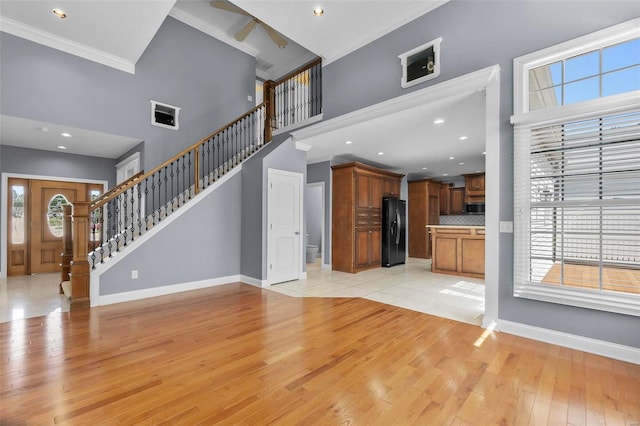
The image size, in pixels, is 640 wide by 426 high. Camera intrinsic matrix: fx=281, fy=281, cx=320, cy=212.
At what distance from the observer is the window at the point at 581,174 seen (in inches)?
94.3

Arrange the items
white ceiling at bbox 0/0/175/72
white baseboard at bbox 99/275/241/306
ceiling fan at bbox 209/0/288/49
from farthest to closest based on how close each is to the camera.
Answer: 1. ceiling fan at bbox 209/0/288/49
2. white baseboard at bbox 99/275/241/306
3. white ceiling at bbox 0/0/175/72

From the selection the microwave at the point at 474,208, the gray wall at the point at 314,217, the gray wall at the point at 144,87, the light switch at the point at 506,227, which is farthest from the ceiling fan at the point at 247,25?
the microwave at the point at 474,208

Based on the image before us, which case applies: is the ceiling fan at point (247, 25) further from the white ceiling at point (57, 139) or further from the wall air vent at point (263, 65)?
the white ceiling at point (57, 139)

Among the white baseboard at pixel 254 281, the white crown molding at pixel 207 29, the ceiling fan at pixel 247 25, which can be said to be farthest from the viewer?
the white crown molding at pixel 207 29

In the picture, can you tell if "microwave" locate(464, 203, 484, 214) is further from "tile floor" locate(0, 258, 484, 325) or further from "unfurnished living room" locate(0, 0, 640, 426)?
"tile floor" locate(0, 258, 484, 325)

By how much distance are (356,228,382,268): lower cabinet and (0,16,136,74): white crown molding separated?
555 centimetres

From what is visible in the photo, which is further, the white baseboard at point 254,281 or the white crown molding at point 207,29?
the white crown molding at point 207,29

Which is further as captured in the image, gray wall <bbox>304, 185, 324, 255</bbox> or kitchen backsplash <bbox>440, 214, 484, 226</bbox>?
gray wall <bbox>304, 185, 324, 255</bbox>

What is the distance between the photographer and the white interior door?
5.03 metres

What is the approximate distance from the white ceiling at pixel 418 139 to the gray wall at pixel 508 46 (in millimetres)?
382

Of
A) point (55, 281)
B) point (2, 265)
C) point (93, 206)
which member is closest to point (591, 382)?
point (93, 206)

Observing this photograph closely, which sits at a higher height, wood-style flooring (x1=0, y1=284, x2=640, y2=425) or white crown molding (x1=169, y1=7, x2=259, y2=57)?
white crown molding (x1=169, y1=7, x2=259, y2=57)

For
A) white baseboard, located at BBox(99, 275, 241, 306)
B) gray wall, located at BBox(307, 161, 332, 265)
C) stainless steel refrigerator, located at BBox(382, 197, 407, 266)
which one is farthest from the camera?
stainless steel refrigerator, located at BBox(382, 197, 407, 266)

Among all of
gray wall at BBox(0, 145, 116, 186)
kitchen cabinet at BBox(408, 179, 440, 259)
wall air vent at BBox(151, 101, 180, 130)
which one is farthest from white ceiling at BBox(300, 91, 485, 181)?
gray wall at BBox(0, 145, 116, 186)
